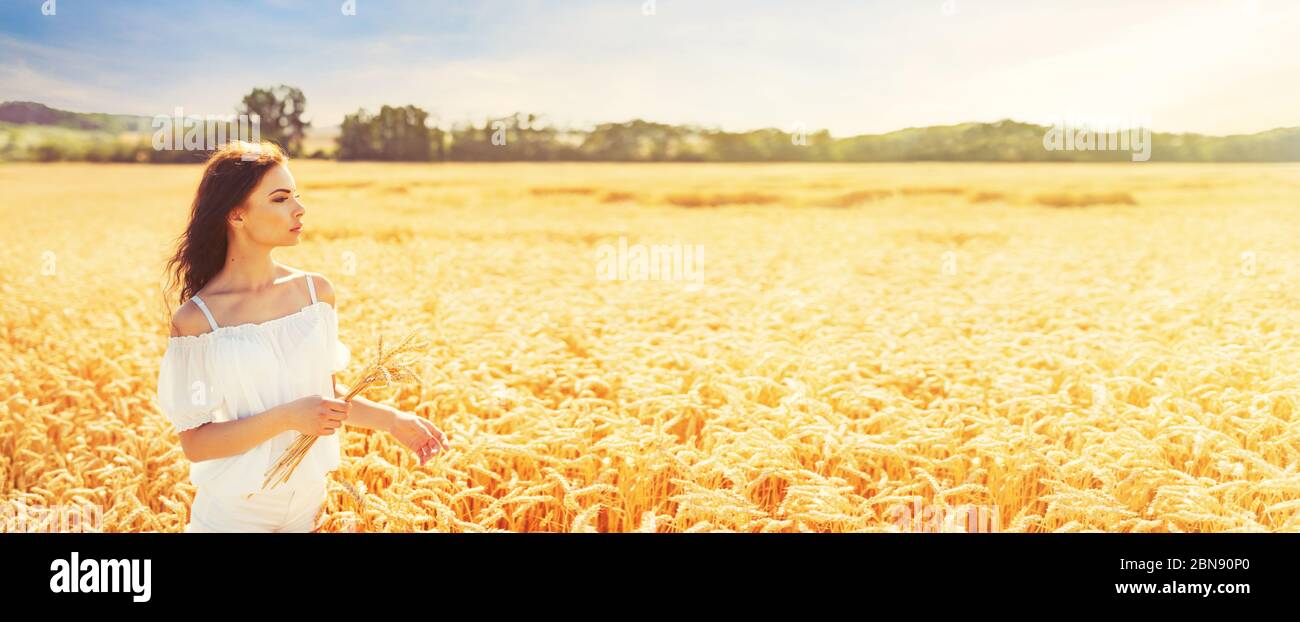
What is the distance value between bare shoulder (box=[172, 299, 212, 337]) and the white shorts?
1.71ft

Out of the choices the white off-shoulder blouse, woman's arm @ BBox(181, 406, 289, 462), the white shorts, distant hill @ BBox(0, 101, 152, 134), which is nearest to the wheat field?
the white shorts

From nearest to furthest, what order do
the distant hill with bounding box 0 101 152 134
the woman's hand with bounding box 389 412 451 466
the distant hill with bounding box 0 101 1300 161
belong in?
the woman's hand with bounding box 389 412 451 466
the distant hill with bounding box 0 101 152 134
the distant hill with bounding box 0 101 1300 161

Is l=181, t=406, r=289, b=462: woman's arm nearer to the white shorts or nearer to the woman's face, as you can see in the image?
the white shorts

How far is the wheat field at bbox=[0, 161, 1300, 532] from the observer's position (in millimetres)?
2916

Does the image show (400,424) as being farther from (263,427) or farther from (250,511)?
(250,511)

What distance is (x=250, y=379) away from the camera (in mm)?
2141

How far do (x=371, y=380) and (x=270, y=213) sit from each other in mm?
545

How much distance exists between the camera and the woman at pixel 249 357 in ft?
6.84

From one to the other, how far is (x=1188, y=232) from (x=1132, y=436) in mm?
9882

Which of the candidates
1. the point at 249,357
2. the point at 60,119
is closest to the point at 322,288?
the point at 249,357

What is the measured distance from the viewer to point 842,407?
3.78m

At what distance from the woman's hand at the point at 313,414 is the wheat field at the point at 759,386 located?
42 centimetres
